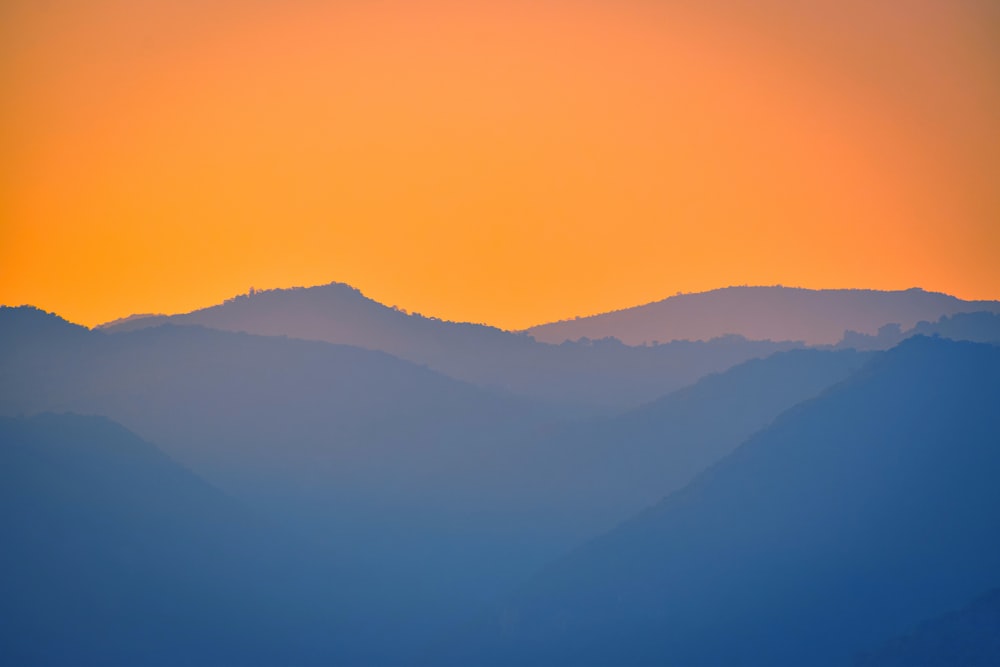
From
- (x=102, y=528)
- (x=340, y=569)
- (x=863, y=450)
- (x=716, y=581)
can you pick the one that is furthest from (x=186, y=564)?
(x=863, y=450)

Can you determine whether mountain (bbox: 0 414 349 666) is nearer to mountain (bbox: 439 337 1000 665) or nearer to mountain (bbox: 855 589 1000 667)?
mountain (bbox: 439 337 1000 665)

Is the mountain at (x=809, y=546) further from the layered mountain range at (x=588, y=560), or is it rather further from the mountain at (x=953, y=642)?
the mountain at (x=953, y=642)

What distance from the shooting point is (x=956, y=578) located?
133m

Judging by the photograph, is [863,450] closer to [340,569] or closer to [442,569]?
[442,569]

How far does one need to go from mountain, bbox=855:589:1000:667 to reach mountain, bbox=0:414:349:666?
238 ft

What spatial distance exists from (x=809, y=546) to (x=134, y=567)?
83192mm

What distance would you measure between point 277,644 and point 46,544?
31.2 m

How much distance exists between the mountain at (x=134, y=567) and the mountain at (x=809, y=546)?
90.4ft

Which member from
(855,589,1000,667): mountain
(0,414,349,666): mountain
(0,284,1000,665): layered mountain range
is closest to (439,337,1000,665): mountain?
(0,284,1000,665): layered mountain range

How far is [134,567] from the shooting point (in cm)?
16650

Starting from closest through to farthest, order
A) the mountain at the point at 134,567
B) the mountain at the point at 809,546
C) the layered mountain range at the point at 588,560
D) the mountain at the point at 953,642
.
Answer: the mountain at the point at 953,642 < the mountain at the point at 809,546 < the layered mountain range at the point at 588,560 < the mountain at the point at 134,567

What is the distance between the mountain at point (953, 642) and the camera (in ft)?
362

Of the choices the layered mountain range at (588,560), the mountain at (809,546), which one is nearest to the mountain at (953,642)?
the layered mountain range at (588,560)

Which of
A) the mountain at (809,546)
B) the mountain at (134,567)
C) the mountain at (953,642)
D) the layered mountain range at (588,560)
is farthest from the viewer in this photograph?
the mountain at (134,567)
